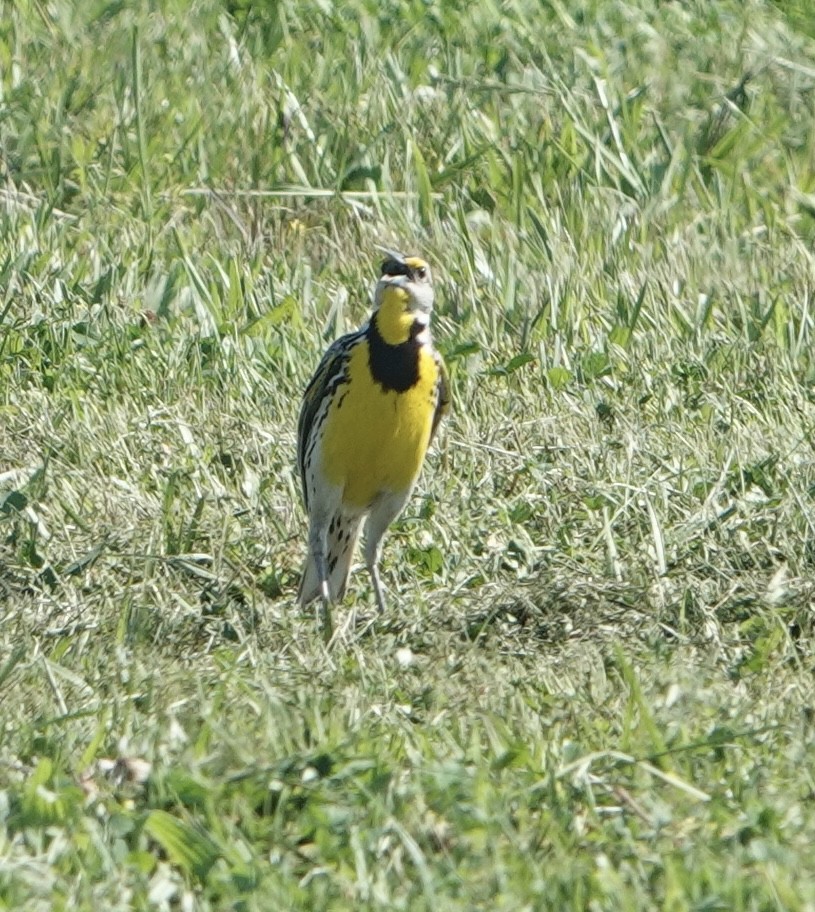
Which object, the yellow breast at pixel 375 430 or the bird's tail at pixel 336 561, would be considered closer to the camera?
the yellow breast at pixel 375 430

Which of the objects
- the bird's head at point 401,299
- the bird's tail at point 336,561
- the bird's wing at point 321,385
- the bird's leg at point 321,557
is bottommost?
the bird's tail at point 336,561

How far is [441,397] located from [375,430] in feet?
0.96

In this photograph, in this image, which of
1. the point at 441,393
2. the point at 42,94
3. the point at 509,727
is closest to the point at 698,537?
the point at 441,393

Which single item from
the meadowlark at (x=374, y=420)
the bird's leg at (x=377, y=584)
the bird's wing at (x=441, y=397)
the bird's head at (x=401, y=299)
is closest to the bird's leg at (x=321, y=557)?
the meadowlark at (x=374, y=420)

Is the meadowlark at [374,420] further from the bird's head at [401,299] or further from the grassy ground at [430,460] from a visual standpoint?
the grassy ground at [430,460]

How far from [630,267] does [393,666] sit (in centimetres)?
292

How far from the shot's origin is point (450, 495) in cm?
638

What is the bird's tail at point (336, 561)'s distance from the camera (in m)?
5.93

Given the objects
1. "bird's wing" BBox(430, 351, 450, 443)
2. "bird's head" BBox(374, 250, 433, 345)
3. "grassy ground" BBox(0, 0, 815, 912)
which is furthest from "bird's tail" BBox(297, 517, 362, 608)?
"bird's head" BBox(374, 250, 433, 345)

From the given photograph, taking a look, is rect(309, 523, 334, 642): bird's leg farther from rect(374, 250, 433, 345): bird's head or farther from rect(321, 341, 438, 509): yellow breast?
rect(374, 250, 433, 345): bird's head

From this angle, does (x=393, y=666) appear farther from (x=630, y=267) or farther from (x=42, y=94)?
(x=42, y=94)

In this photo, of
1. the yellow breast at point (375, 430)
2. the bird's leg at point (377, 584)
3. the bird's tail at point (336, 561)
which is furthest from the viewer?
the bird's tail at point (336, 561)

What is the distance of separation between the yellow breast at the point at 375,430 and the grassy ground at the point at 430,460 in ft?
1.14

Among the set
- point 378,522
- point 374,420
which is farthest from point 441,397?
point 378,522
